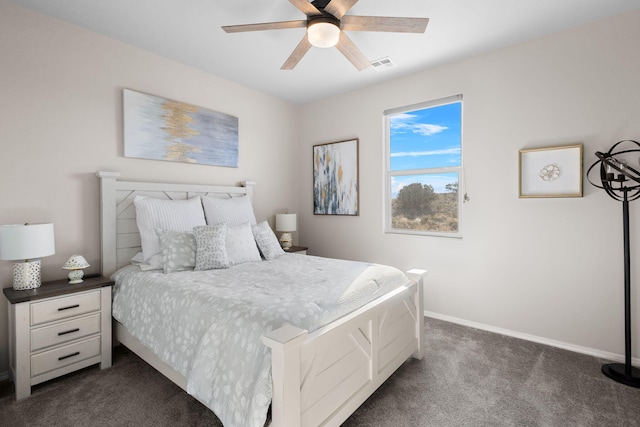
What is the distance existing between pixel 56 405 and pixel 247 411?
1.48 metres

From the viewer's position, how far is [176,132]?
3205 millimetres

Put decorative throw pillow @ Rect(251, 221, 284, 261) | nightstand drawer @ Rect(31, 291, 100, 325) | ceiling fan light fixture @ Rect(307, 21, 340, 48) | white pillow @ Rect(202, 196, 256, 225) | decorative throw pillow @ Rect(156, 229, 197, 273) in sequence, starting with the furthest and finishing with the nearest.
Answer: white pillow @ Rect(202, 196, 256, 225), decorative throw pillow @ Rect(251, 221, 284, 261), decorative throw pillow @ Rect(156, 229, 197, 273), nightstand drawer @ Rect(31, 291, 100, 325), ceiling fan light fixture @ Rect(307, 21, 340, 48)

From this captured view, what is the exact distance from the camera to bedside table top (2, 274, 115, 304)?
2012 mm

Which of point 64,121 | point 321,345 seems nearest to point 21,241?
point 64,121

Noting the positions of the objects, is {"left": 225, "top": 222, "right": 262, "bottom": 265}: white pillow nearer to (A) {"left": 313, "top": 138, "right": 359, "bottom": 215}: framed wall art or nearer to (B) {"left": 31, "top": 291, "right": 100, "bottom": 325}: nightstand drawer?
(B) {"left": 31, "top": 291, "right": 100, "bottom": 325}: nightstand drawer

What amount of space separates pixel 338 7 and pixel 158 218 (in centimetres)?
218

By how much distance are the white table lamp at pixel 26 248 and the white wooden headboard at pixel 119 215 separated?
1.56 ft

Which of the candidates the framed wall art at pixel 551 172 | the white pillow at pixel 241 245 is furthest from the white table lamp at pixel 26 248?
the framed wall art at pixel 551 172

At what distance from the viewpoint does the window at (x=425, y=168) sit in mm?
3334

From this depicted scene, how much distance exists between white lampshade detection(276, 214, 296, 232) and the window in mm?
1201

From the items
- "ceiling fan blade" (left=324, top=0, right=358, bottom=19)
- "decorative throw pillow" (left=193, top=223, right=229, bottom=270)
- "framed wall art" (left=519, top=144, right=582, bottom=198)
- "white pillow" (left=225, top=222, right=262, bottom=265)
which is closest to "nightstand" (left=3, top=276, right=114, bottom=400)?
"decorative throw pillow" (left=193, top=223, right=229, bottom=270)

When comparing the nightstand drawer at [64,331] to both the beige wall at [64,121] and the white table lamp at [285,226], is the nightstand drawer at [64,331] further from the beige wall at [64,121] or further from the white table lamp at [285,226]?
the white table lamp at [285,226]

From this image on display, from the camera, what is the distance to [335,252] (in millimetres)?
4246

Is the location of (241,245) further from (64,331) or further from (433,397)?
(433,397)
